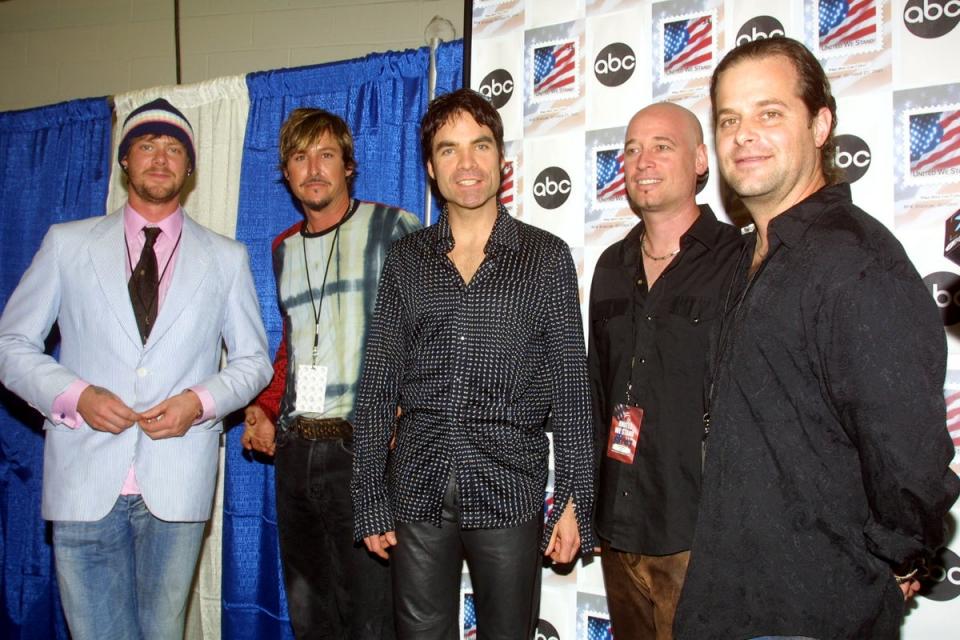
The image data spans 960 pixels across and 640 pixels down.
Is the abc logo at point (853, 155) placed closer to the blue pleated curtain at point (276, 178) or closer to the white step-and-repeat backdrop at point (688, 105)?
the white step-and-repeat backdrop at point (688, 105)

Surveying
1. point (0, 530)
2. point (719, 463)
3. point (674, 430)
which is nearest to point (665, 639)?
point (674, 430)

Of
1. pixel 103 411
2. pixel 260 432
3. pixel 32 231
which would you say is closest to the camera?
pixel 103 411

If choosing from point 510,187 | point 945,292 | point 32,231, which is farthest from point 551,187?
point 32,231

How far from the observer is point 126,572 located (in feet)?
6.98

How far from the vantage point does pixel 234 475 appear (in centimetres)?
312

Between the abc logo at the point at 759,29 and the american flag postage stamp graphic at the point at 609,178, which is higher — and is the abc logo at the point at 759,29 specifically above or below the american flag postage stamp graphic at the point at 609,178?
above

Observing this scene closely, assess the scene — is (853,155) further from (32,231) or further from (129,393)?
(32,231)

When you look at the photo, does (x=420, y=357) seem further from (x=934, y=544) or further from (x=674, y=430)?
(x=934, y=544)

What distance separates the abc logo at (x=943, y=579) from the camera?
80.3 inches

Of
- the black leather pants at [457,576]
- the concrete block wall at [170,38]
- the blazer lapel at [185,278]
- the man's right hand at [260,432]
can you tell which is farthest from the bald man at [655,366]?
the concrete block wall at [170,38]

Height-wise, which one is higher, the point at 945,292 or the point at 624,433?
the point at 945,292

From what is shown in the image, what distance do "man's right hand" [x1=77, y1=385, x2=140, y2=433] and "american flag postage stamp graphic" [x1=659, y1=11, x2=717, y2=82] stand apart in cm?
200

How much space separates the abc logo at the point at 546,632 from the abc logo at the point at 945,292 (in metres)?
1.62

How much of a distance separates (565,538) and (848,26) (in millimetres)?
1751
